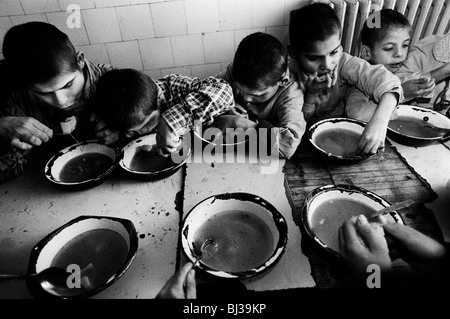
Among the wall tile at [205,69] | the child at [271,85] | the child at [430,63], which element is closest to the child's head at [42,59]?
the child at [271,85]

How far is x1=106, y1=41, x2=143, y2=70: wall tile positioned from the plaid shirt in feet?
2.78

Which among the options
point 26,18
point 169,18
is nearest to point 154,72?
point 169,18

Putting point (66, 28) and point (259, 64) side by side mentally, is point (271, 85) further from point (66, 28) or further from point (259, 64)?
point (66, 28)

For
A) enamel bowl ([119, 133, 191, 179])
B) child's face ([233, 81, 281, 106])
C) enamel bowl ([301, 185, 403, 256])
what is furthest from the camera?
child's face ([233, 81, 281, 106])

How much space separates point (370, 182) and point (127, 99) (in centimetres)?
104

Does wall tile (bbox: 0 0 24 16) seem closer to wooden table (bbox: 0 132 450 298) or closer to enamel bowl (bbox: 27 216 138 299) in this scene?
wooden table (bbox: 0 132 450 298)

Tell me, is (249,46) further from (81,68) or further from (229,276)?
(229,276)

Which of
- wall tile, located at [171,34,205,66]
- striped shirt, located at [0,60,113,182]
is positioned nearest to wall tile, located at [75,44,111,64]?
wall tile, located at [171,34,205,66]

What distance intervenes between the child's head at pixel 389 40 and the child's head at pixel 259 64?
77 centimetres

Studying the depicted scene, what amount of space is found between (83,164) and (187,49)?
52.2 inches

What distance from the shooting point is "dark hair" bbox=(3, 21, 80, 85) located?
112cm

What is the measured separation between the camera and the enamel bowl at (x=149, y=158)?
4.03 feet

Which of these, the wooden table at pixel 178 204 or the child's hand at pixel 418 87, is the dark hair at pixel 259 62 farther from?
the child's hand at pixel 418 87
